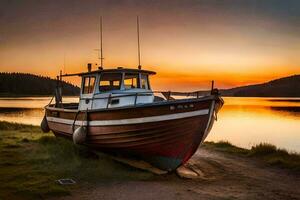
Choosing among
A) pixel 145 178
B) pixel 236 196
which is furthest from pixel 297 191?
pixel 145 178

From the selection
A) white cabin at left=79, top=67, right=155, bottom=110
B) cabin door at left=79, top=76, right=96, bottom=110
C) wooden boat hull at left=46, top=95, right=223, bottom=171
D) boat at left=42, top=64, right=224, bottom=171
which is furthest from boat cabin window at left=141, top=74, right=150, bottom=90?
wooden boat hull at left=46, top=95, right=223, bottom=171

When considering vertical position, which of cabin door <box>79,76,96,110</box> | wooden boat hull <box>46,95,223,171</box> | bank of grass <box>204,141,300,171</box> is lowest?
bank of grass <box>204,141,300,171</box>

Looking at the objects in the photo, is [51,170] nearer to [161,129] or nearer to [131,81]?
[161,129]

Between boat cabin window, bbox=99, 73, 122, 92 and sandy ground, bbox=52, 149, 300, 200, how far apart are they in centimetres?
412

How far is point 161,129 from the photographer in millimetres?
11461

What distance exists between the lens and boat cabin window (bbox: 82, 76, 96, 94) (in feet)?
47.4

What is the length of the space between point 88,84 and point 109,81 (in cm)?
111

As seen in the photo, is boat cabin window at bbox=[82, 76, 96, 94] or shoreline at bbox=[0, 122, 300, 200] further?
boat cabin window at bbox=[82, 76, 96, 94]

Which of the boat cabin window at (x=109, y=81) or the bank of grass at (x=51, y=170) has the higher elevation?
the boat cabin window at (x=109, y=81)

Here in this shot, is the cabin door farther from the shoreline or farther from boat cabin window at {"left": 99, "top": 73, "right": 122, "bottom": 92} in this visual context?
the shoreline

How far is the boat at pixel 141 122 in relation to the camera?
11398 mm

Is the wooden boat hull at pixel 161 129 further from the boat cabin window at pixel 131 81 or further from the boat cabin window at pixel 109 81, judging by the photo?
the boat cabin window at pixel 131 81

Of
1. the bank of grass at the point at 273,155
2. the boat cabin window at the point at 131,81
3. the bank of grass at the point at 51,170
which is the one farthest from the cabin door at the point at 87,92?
the bank of grass at the point at 273,155

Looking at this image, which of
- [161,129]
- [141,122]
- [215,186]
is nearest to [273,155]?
[215,186]
